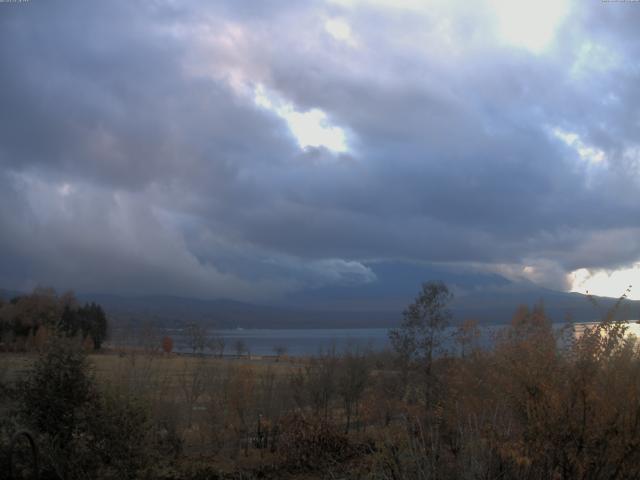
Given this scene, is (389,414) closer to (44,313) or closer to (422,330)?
(422,330)

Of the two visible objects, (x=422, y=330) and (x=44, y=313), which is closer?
(x=422, y=330)

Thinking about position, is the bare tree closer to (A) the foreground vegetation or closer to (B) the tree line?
(A) the foreground vegetation

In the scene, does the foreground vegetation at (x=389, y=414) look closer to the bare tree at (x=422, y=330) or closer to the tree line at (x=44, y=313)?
the bare tree at (x=422, y=330)

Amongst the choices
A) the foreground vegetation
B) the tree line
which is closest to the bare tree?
the foreground vegetation

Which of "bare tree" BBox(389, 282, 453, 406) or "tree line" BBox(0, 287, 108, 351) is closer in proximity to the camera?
"bare tree" BBox(389, 282, 453, 406)

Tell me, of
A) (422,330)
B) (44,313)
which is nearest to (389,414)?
(422,330)

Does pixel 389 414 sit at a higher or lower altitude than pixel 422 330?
lower

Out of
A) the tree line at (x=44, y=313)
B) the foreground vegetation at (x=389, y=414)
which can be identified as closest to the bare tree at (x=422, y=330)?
the foreground vegetation at (x=389, y=414)

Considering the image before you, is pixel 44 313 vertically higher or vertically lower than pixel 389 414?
higher

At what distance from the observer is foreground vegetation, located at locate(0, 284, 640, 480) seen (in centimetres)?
773

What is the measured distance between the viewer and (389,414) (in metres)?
20.9

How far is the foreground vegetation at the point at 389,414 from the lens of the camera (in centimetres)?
773

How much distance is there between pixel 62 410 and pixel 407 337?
13.2 meters

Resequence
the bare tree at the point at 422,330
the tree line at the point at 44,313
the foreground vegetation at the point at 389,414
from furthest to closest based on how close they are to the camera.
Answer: the tree line at the point at 44,313 → the bare tree at the point at 422,330 → the foreground vegetation at the point at 389,414
